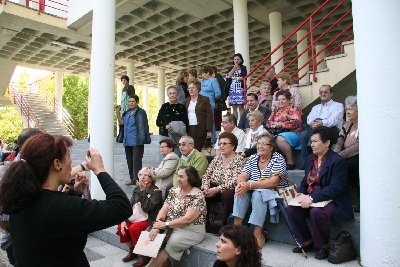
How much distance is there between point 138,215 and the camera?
431cm

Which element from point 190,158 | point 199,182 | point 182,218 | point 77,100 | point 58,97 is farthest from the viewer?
point 77,100

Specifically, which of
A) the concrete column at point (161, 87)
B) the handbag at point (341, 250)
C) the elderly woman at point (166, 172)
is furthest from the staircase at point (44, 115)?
the handbag at point (341, 250)

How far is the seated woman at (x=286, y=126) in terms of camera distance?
483cm

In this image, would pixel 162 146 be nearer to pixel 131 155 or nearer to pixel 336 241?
pixel 131 155

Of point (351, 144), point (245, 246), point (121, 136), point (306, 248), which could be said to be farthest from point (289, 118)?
point (121, 136)

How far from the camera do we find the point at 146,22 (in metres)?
12.4

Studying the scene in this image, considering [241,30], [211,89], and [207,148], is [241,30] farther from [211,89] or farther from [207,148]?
[207,148]

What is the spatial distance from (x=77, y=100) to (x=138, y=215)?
3209 centimetres

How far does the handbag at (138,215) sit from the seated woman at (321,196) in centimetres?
185

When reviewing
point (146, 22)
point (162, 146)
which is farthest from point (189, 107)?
point (146, 22)

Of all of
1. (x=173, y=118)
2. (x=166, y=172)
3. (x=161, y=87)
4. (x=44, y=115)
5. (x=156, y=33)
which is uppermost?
(x=156, y=33)

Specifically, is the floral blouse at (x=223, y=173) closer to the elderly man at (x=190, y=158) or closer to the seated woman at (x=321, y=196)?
the elderly man at (x=190, y=158)

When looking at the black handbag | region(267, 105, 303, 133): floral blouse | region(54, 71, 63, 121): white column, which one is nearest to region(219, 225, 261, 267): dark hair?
region(267, 105, 303, 133): floral blouse

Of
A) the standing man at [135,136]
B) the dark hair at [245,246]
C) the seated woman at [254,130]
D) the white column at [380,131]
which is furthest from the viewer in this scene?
the standing man at [135,136]
